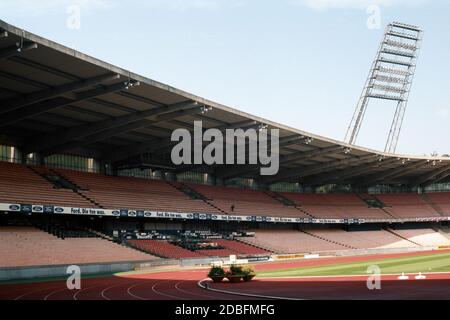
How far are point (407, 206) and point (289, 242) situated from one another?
86.0 ft

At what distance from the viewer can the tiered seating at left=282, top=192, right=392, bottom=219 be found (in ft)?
240

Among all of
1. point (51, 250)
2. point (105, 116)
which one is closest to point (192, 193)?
point (105, 116)

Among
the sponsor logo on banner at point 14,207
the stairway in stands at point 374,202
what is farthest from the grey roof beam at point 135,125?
the stairway in stands at point 374,202

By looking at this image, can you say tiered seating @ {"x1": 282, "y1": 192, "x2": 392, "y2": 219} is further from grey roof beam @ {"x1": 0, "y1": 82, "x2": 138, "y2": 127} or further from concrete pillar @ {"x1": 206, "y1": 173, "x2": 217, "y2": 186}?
grey roof beam @ {"x1": 0, "y1": 82, "x2": 138, "y2": 127}

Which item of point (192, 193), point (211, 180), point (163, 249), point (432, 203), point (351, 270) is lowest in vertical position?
point (163, 249)

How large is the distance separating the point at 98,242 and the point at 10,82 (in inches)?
597

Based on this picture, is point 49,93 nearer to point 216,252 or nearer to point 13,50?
point 13,50

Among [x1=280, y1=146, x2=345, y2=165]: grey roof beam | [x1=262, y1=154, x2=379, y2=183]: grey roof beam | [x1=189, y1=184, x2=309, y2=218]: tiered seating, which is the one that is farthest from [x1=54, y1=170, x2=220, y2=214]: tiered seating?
[x1=262, y1=154, x2=379, y2=183]: grey roof beam

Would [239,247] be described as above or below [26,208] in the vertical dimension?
below

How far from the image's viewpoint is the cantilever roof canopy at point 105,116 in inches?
1227

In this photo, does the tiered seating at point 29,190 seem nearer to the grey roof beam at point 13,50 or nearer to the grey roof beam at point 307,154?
the grey roof beam at point 13,50

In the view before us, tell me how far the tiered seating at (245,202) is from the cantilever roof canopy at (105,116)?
2.36 metres

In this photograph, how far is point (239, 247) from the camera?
5647cm

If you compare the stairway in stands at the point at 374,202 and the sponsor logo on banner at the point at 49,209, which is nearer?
the sponsor logo on banner at the point at 49,209
